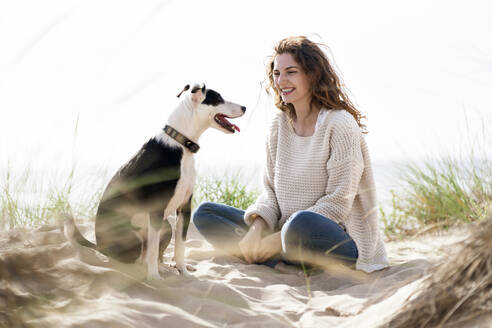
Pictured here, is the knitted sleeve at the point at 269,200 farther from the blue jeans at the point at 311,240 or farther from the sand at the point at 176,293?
the sand at the point at 176,293

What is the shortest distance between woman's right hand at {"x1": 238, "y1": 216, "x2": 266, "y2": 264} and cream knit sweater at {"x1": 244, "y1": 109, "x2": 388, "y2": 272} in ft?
→ 0.25

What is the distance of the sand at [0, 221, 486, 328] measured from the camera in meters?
2.09

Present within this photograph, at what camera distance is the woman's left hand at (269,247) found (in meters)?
3.76

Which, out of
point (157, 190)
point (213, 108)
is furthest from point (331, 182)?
point (157, 190)

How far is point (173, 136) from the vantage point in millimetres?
3262

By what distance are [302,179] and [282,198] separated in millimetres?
248

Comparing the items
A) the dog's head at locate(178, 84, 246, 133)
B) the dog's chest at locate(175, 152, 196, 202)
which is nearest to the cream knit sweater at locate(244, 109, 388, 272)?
the dog's head at locate(178, 84, 246, 133)

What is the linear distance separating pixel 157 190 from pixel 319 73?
158 centimetres

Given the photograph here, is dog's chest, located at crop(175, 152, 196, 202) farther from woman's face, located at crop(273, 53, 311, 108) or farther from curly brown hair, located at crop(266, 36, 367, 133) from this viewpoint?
curly brown hair, located at crop(266, 36, 367, 133)

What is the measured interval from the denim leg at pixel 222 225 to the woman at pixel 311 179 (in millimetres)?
12

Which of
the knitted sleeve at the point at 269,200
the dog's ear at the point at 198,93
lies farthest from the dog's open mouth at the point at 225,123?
the knitted sleeve at the point at 269,200

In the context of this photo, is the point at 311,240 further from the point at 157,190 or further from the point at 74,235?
the point at 74,235

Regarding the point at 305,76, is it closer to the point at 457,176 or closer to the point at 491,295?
the point at 457,176

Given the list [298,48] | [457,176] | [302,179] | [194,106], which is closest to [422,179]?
[457,176]
